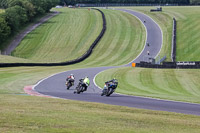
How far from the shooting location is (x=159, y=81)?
139 feet

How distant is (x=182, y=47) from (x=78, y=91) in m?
52.0

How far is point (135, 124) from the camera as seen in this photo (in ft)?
53.4

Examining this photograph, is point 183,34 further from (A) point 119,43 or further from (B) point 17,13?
(B) point 17,13

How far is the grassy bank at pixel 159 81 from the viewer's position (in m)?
35.6

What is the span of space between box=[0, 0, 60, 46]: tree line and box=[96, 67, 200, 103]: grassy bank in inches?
1876

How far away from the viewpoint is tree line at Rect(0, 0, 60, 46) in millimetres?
91375

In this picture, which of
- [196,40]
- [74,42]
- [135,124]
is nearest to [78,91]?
[135,124]

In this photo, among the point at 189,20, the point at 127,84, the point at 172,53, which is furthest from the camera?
the point at 189,20

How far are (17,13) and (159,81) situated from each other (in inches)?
2606

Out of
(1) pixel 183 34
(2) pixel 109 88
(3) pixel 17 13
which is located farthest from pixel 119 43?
(2) pixel 109 88

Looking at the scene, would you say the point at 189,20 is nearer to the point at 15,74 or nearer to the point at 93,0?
the point at 15,74

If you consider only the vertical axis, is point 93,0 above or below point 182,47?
above

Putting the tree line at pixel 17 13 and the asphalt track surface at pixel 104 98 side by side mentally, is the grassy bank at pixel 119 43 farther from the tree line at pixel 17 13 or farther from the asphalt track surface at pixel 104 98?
the asphalt track surface at pixel 104 98

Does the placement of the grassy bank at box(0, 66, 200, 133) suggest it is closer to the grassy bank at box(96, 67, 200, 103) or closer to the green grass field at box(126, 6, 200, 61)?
the grassy bank at box(96, 67, 200, 103)
